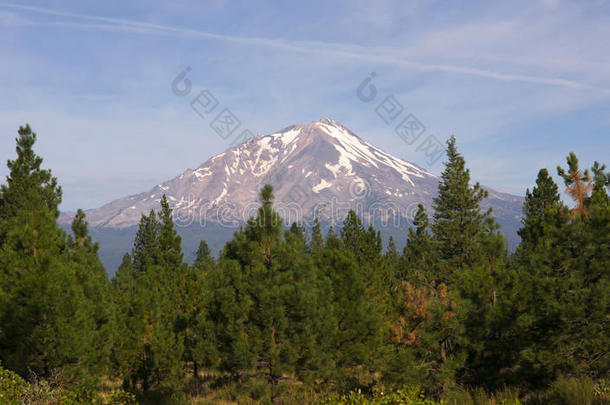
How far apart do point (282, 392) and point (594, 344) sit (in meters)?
8.67

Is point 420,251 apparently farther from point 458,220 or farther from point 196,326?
point 196,326

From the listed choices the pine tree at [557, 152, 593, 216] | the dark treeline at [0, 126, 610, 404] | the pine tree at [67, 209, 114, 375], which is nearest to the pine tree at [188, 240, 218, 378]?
the dark treeline at [0, 126, 610, 404]

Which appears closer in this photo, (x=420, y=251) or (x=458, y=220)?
(x=458, y=220)

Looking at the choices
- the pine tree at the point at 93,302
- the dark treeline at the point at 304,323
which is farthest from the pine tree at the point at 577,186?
the pine tree at the point at 93,302

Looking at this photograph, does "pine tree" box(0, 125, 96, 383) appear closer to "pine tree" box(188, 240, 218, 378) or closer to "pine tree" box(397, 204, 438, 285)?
"pine tree" box(188, 240, 218, 378)

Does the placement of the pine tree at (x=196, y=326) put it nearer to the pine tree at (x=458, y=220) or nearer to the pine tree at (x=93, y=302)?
the pine tree at (x=93, y=302)

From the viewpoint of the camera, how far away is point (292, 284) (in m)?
14.4

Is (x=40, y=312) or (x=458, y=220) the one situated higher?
(x=458, y=220)

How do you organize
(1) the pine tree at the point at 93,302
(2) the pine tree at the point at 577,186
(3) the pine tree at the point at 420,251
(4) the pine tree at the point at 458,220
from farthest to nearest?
(3) the pine tree at the point at 420,251 → (4) the pine tree at the point at 458,220 → (2) the pine tree at the point at 577,186 → (1) the pine tree at the point at 93,302

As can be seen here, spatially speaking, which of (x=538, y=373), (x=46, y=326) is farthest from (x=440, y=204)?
(x=46, y=326)

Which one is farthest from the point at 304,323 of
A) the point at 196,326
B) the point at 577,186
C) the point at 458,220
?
the point at 458,220

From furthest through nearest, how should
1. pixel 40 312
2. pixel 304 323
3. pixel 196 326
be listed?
1. pixel 196 326
2. pixel 304 323
3. pixel 40 312

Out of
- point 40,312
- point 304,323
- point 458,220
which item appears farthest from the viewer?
point 458,220

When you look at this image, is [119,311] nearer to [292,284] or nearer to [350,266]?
[292,284]
